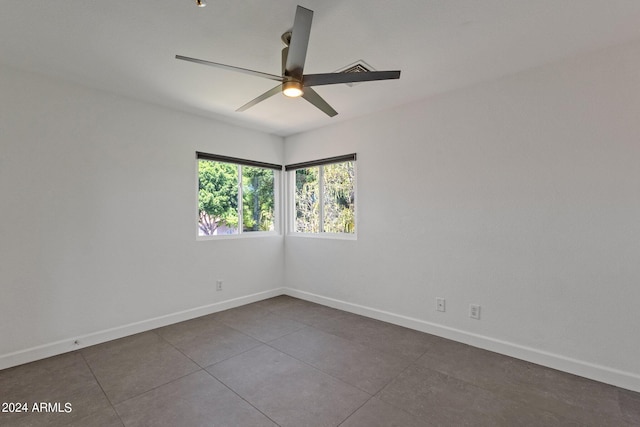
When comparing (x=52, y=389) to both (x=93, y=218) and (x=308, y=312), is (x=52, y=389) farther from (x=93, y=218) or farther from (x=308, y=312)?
(x=308, y=312)

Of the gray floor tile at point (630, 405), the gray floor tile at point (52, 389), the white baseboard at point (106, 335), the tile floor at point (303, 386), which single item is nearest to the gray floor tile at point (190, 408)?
the tile floor at point (303, 386)

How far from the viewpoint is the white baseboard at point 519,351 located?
2.11m

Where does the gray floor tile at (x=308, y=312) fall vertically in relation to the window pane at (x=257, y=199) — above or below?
below

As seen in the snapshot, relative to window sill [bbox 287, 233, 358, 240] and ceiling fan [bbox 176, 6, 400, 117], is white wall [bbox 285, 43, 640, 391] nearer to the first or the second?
window sill [bbox 287, 233, 358, 240]

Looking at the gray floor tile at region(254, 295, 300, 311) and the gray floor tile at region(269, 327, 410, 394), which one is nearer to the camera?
the gray floor tile at region(269, 327, 410, 394)

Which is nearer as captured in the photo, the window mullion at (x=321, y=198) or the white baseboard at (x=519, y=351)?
the white baseboard at (x=519, y=351)

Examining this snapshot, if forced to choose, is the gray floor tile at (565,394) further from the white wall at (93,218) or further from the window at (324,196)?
the white wall at (93,218)

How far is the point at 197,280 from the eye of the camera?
3570 millimetres

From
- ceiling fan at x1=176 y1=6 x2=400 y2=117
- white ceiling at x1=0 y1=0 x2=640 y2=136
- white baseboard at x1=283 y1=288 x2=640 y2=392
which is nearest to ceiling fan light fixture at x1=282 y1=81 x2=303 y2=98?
ceiling fan at x1=176 y1=6 x2=400 y2=117

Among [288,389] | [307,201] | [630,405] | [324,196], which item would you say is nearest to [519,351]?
[630,405]

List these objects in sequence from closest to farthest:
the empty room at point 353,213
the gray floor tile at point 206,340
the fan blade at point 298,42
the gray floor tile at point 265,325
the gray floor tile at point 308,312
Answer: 1. the fan blade at point 298,42
2. the empty room at point 353,213
3. the gray floor tile at point 206,340
4. the gray floor tile at point 265,325
5. the gray floor tile at point 308,312

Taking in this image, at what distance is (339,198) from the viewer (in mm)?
3984

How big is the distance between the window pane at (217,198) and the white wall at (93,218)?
0.19 m

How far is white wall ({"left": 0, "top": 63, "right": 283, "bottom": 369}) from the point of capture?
8.04ft
